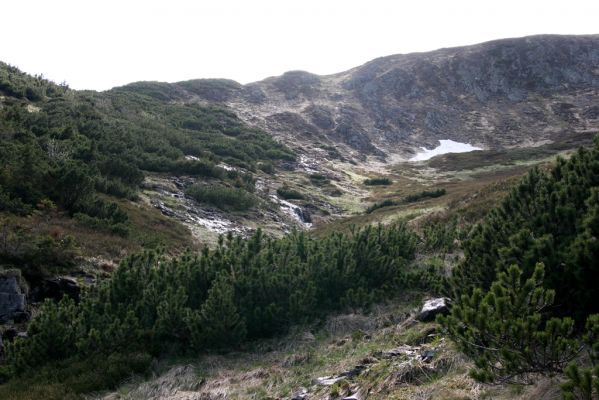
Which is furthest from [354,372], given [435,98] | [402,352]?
[435,98]

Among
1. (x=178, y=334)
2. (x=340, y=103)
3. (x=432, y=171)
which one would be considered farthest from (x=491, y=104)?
(x=178, y=334)

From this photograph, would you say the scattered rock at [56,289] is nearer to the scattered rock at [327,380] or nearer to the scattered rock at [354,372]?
the scattered rock at [327,380]

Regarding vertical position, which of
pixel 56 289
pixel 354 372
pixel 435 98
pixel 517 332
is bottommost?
pixel 354 372

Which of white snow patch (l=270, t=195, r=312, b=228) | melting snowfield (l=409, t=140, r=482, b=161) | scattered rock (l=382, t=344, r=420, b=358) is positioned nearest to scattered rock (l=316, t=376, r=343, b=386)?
scattered rock (l=382, t=344, r=420, b=358)

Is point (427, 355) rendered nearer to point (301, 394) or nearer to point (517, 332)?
point (301, 394)

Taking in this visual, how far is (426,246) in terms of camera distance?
43.7ft

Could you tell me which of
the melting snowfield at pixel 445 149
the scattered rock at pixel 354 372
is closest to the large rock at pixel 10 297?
the scattered rock at pixel 354 372

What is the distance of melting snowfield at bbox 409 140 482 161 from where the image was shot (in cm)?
7581

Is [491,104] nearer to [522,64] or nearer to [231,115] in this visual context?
[522,64]

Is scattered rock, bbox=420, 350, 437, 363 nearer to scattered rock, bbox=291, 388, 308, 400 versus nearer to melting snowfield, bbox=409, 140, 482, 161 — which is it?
scattered rock, bbox=291, 388, 308, 400

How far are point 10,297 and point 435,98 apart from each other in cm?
9369

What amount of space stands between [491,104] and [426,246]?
87.6m

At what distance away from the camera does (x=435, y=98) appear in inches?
3691

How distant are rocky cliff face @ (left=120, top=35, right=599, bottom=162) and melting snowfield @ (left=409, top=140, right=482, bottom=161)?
6.38 ft
